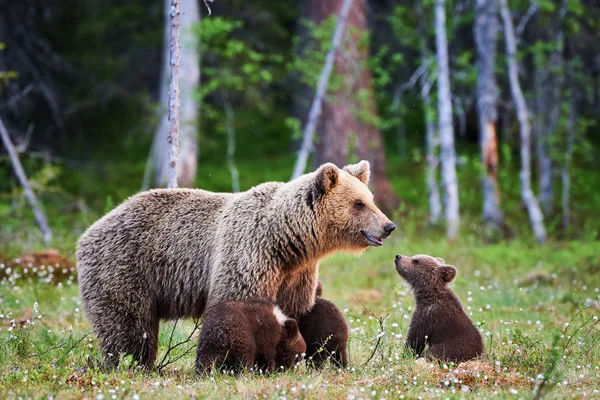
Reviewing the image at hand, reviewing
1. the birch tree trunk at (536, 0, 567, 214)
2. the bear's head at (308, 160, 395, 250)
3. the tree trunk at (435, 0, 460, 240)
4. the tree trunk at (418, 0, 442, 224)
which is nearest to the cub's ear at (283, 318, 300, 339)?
the bear's head at (308, 160, 395, 250)

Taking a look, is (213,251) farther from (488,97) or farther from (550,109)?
(550,109)

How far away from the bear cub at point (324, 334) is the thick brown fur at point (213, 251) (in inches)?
5.5

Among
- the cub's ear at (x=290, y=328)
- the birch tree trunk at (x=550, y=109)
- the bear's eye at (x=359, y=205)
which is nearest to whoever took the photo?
the cub's ear at (x=290, y=328)

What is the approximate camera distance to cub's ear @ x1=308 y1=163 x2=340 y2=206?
758cm

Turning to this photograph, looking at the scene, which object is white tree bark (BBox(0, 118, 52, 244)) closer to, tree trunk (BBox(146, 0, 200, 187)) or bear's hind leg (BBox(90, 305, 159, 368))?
tree trunk (BBox(146, 0, 200, 187))

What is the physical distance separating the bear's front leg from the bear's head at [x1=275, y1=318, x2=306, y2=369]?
41cm

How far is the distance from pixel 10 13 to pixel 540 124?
47.6 ft

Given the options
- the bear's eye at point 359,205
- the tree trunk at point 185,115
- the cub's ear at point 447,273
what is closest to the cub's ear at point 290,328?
the bear's eye at point 359,205

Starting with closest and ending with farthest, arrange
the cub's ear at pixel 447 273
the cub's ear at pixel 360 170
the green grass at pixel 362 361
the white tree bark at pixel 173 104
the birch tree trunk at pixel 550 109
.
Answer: the green grass at pixel 362 361, the cub's ear at pixel 360 170, the cub's ear at pixel 447 273, the white tree bark at pixel 173 104, the birch tree trunk at pixel 550 109

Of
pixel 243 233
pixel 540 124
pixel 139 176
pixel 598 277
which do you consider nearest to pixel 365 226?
pixel 243 233

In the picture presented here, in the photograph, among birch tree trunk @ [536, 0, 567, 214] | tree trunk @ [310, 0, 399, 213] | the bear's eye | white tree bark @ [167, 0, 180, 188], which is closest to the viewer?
the bear's eye

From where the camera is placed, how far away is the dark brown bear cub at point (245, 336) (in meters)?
6.75

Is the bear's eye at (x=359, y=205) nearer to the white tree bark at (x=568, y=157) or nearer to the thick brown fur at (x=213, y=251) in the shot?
the thick brown fur at (x=213, y=251)

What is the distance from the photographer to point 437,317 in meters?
7.87
